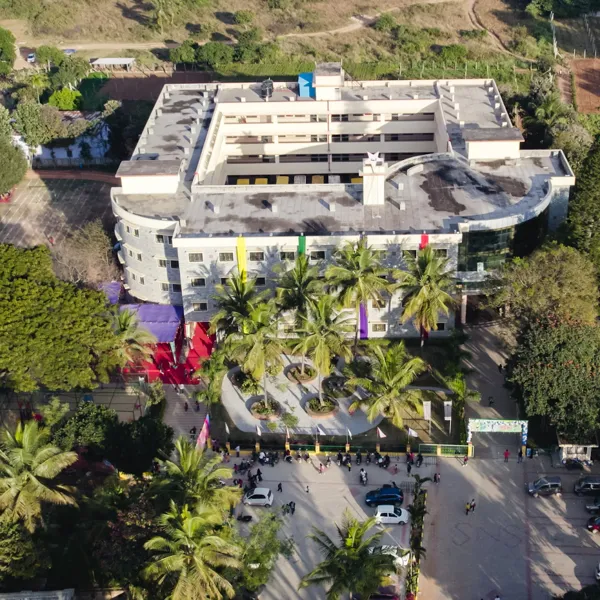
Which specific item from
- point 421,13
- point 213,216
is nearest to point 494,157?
point 213,216

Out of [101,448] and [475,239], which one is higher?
[475,239]

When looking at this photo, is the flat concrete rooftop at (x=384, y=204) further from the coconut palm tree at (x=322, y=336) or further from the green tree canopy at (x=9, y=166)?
the green tree canopy at (x=9, y=166)

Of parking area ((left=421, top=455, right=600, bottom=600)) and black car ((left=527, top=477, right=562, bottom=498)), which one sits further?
black car ((left=527, top=477, right=562, bottom=498))

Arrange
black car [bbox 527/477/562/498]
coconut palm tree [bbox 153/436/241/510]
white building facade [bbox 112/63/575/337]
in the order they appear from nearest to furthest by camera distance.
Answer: coconut palm tree [bbox 153/436/241/510] → black car [bbox 527/477/562/498] → white building facade [bbox 112/63/575/337]

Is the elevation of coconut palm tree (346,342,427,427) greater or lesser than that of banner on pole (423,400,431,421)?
greater

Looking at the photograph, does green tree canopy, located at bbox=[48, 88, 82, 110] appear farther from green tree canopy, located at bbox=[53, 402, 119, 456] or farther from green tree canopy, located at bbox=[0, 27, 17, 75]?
green tree canopy, located at bbox=[53, 402, 119, 456]

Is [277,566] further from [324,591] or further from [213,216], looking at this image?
[213,216]

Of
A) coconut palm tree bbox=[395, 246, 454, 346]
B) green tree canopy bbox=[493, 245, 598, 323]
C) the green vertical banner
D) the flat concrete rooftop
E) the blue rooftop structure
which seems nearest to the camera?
green tree canopy bbox=[493, 245, 598, 323]

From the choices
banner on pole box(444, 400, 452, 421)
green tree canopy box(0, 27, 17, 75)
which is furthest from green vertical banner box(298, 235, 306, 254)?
green tree canopy box(0, 27, 17, 75)
